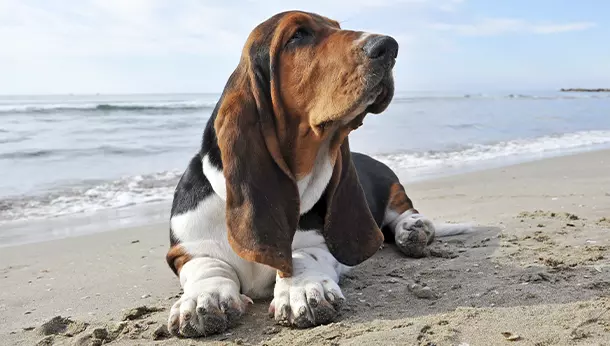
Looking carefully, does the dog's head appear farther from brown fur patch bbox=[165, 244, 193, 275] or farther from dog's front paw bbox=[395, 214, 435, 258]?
dog's front paw bbox=[395, 214, 435, 258]

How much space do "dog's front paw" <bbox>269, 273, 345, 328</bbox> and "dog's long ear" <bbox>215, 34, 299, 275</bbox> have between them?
0.08 metres

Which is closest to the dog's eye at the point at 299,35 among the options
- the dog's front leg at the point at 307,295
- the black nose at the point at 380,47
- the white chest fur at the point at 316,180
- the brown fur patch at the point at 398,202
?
the black nose at the point at 380,47

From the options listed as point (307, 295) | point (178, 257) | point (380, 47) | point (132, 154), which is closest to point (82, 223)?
point (178, 257)

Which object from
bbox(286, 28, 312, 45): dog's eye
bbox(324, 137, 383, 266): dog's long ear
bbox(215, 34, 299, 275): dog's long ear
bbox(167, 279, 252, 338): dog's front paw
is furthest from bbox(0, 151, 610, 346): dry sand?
bbox(286, 28, 312, 45): dog's eye

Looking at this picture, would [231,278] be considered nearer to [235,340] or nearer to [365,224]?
[235,340]

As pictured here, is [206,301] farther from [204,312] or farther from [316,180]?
[316,180]

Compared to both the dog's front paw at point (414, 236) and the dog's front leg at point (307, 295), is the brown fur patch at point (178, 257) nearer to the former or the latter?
the dog's front leg at point (307, 295)

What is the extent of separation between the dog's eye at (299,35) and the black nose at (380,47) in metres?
0.35

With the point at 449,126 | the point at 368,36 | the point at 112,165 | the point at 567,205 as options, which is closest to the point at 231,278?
the point at 368,36

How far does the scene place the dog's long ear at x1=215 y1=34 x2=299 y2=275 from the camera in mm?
2594

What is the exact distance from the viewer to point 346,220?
10.0 feet

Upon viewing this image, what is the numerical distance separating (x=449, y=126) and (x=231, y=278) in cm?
1533

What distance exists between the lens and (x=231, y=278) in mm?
2850

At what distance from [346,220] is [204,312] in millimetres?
877
